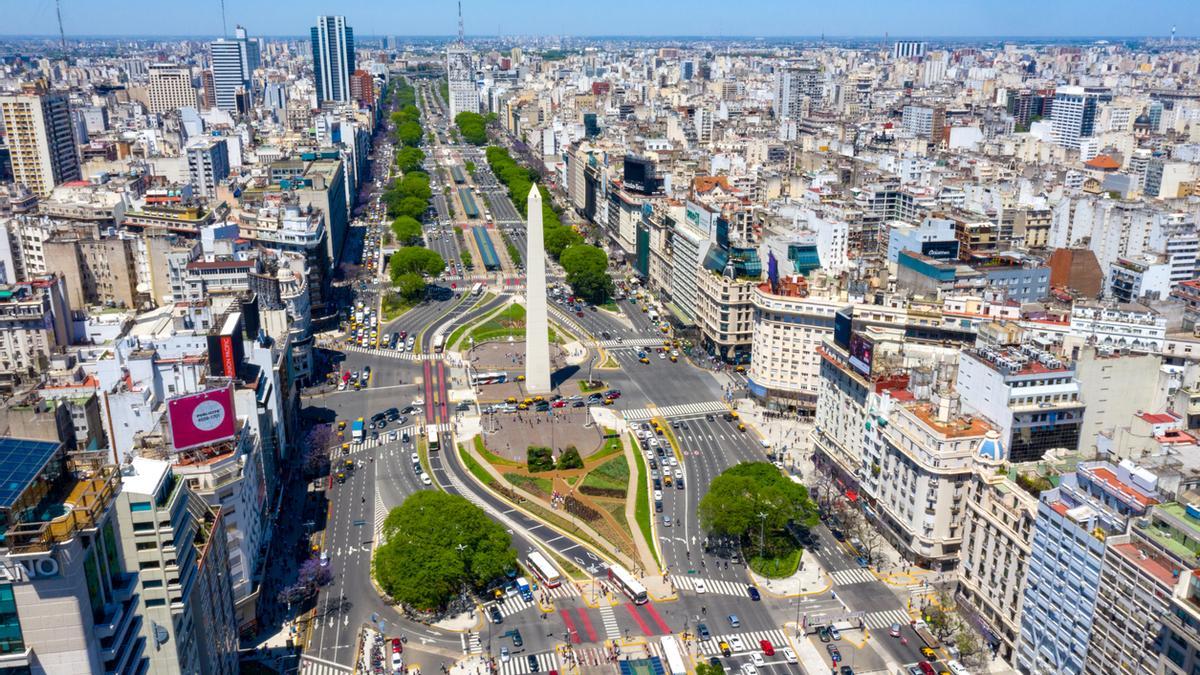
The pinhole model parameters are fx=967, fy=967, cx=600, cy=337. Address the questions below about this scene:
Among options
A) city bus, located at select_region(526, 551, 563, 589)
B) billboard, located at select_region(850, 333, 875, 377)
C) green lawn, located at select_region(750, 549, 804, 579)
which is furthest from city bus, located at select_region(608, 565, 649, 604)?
billboard, located at select_region(850, 333, 875, 377)

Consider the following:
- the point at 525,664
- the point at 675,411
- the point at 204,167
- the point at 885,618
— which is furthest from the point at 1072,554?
the point at 204,167

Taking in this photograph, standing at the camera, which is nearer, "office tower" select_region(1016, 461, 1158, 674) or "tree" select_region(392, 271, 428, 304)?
"office tower" select_region(1016, 461, 1158, 674)

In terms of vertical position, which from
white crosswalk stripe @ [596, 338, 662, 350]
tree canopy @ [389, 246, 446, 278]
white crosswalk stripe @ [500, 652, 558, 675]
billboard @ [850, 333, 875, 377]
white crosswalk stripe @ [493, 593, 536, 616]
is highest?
billboard @ [850, 333, 875, 377]

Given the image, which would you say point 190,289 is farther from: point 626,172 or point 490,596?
point 626,172

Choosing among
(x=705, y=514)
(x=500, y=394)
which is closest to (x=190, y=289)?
(x=500, y=394)

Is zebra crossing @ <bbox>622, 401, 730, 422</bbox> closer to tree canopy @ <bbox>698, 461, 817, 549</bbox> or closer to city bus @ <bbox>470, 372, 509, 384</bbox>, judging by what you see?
city bus @ <bbox>470, 372, 509, 384</bbox>

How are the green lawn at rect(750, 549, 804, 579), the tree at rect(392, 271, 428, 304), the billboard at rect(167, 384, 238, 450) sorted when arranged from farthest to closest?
1. the tree at rect(392, 271, 428, 304)
2. the green lawn at rect(750, 549, 804, 579)
3. the billboard at rect(167, 384, 238, 450)

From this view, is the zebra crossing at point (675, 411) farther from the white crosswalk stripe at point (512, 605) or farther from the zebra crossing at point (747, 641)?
the zebra crossing at point (747, 641)
